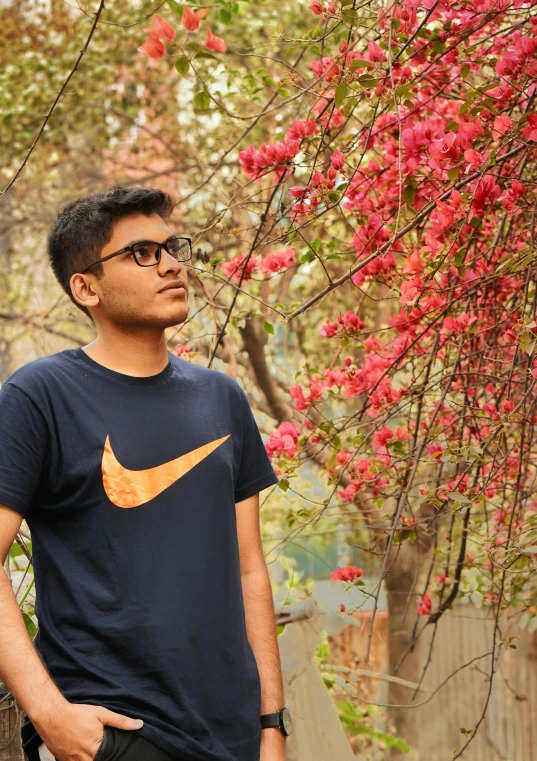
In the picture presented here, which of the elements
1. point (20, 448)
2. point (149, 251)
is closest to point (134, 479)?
point (20, 448)

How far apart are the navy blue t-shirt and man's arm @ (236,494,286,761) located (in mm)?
87

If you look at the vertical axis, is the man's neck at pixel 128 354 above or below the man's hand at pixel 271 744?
above

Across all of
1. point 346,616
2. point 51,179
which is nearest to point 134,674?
point 346,616

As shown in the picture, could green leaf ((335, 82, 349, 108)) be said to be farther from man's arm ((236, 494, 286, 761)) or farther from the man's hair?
man's arm ((236, 494, 286, 761))

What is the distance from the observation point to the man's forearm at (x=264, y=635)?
1.89m

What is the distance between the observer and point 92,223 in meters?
1.91

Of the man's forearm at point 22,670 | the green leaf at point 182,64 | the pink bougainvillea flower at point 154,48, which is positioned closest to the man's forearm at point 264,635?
the man's forearm at point 22,670

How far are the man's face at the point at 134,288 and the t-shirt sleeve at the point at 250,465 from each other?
269 millimetres

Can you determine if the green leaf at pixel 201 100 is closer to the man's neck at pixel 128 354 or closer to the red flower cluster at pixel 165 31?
the red flower cluster at pixel 165 31

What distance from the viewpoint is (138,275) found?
1.86 meters

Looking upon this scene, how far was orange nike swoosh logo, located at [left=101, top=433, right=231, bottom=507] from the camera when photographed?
5.52 ft

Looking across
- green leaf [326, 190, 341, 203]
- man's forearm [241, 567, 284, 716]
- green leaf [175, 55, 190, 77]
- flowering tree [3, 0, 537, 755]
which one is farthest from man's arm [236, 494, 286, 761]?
green leaf [175, 55, 190, 77]

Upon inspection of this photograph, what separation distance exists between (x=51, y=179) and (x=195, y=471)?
20.6 feet

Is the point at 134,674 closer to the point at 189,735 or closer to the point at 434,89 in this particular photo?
the point at 189,735
